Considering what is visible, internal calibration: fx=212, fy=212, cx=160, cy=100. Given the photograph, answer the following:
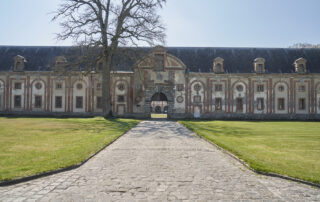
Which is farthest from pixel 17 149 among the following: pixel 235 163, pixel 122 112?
pixel 122 112

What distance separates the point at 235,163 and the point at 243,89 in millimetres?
23818

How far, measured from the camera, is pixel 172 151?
7.69 m

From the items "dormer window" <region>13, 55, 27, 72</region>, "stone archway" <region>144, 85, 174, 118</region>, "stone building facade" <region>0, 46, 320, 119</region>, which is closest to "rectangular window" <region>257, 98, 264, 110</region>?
"stone building facade" <region>0, 46, 320, 119</region>

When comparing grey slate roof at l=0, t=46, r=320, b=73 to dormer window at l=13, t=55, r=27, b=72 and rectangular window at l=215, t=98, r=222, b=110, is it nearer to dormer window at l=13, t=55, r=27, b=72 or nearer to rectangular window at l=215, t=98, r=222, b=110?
dormer window at l=13, t=55, r=27, b=72

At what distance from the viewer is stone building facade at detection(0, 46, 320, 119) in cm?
2753

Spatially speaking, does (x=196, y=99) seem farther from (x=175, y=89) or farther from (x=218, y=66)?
(x=218, y=66)

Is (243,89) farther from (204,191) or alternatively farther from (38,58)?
(38,58)

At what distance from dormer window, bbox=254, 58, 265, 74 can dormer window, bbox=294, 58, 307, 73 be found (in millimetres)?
4478

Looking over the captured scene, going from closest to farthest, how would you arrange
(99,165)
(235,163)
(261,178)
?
(261,178) < (99,165) < (235,163)

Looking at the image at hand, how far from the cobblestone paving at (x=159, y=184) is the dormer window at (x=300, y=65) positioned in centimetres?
2788

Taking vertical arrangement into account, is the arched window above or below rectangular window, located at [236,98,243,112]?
above

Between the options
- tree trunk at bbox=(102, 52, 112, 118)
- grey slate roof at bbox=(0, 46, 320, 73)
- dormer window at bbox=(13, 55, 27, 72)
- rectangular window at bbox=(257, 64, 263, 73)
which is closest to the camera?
tree trunk at bbox=(102, 52, 112, 118)

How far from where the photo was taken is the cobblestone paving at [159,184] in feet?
12.8

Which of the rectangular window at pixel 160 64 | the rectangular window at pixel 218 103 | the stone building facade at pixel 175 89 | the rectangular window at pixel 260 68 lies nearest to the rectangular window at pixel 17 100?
the stone building facade at pixel 175 89
